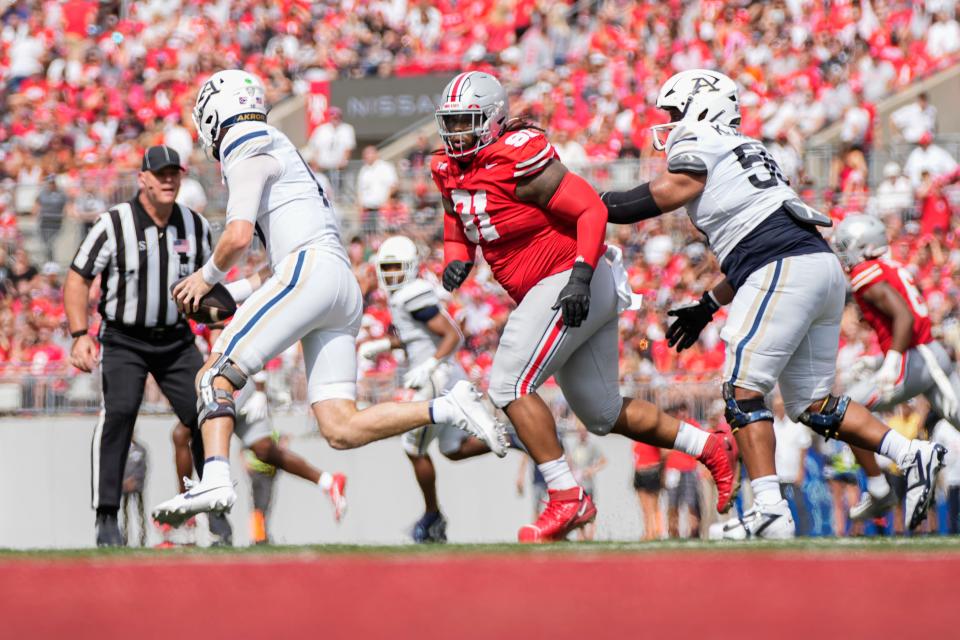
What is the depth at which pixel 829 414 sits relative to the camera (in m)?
6.76

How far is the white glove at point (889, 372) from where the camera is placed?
859cm

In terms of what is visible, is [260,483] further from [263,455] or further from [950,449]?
[950,449]

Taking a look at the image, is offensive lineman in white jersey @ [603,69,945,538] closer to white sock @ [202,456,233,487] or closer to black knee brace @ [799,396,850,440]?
black knee brace @ [799,396,850,440]

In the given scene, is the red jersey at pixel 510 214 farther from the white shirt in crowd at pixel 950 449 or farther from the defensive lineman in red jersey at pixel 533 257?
the white shirt in crowd at pixel 950 449

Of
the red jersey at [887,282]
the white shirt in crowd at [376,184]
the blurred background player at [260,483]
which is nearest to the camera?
the red jersey at [887,282]

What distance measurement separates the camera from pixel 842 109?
15664 mm

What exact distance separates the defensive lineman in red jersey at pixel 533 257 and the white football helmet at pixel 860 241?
2.64 metres

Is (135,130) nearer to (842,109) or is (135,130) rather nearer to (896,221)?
(842,109)

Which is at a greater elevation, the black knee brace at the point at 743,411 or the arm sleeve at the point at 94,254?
the arm sleeve at the point at 94,254

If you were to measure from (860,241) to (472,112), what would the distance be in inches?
131

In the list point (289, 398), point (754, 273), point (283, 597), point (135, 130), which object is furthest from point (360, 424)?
point (135, 130)

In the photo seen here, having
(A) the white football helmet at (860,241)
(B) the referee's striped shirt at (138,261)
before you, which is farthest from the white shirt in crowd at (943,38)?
(B) the referee's striped shirt at (138,261)

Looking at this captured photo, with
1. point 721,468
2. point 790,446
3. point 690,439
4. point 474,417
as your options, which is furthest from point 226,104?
point 790,446

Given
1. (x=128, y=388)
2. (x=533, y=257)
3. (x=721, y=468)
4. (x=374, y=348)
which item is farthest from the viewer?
(x=374, y=348)
